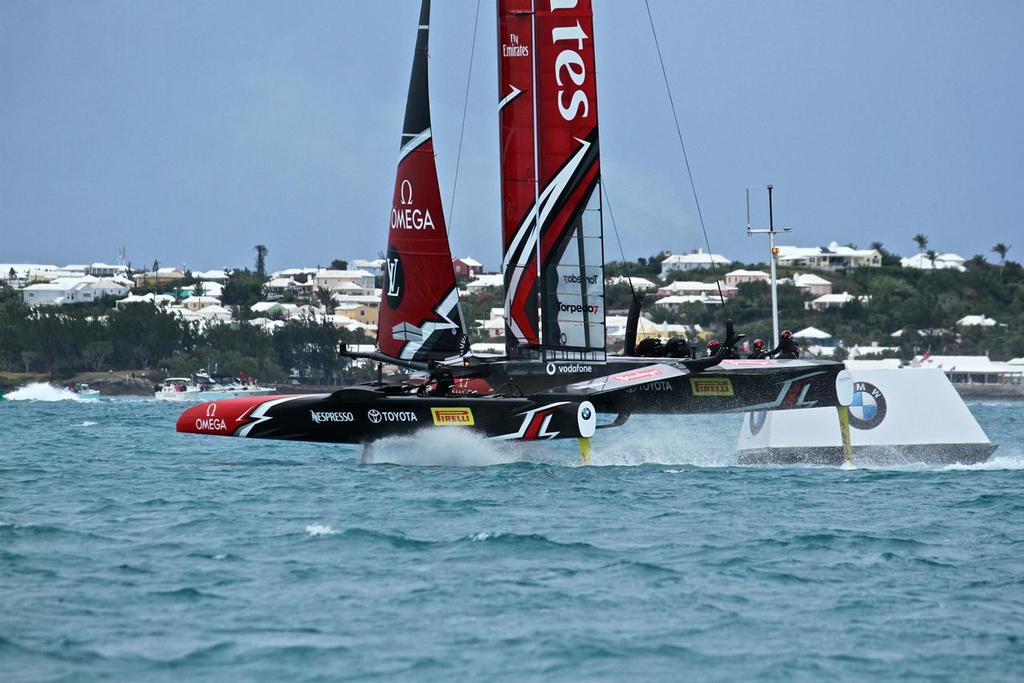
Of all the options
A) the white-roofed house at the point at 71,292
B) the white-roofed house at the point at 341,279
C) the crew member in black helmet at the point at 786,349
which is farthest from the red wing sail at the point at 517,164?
the white-roofed house at the point at 341,279

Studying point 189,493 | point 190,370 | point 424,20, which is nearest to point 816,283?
point 190,370

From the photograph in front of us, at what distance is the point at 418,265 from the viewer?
56.8 ft

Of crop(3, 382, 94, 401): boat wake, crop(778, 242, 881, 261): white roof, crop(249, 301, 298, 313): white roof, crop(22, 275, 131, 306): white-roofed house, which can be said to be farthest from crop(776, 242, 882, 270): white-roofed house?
crop(3, 382, 94, 401): boat wake

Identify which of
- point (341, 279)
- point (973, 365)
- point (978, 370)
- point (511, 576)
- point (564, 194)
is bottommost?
point (511, 576)

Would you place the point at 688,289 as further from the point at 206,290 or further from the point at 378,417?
the point at 378,417

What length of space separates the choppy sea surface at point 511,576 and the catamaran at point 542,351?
0.62 m

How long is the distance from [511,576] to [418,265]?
895 centimetres

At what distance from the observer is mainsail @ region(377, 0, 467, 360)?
17.2 metres

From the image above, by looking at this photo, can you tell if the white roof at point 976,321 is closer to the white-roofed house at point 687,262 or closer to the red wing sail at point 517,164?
the white-roofed house at point 687,262

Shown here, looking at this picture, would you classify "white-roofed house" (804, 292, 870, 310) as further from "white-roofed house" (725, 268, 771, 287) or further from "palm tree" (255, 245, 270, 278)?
"palm tree" (255, 245, 270, 278)

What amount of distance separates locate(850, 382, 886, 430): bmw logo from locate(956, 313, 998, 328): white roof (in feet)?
216

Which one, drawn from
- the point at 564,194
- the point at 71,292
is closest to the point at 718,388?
the point at 564,194

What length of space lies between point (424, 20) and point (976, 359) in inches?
2240

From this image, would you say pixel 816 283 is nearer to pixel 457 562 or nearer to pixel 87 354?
pixel 87 354
